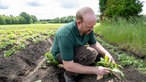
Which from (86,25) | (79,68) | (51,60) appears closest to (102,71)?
(79,68)

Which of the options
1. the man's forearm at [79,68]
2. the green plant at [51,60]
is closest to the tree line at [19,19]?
the green plant at [51,60]

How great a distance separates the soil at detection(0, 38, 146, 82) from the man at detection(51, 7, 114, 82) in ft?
0.79

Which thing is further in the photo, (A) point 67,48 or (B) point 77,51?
(B) point 77,51

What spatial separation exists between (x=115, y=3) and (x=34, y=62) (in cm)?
1086

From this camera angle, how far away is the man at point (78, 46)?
3.61 m

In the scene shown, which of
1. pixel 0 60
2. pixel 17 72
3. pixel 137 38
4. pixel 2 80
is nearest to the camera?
pixel 2 80

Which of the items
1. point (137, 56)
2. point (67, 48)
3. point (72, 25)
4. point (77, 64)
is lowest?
point (137, 56)

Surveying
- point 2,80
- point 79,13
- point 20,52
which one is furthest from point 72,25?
point 20,52

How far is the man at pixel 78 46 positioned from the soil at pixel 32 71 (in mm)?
241

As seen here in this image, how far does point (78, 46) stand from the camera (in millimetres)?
4074

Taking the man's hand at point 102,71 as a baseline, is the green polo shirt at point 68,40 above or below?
above

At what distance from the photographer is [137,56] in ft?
25.2

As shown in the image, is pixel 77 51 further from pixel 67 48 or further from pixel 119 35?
pixel 119 35

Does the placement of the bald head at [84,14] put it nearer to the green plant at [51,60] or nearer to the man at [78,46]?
the man at [78,46]
